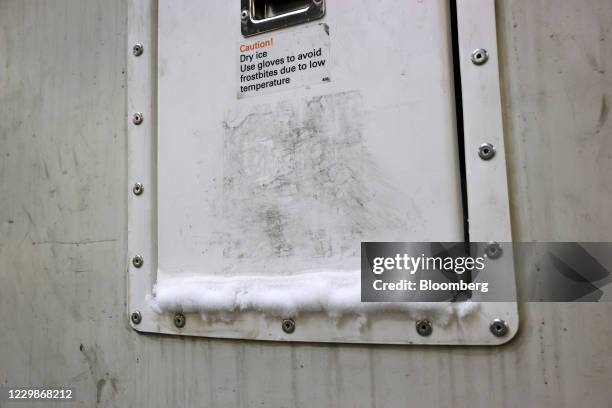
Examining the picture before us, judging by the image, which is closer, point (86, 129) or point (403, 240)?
point (403, 240)

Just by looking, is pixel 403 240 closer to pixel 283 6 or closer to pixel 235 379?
pixel 235 379

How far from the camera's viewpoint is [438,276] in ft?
2.29

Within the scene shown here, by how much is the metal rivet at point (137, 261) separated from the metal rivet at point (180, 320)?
0.45 ft

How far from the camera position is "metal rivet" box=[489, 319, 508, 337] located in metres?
0.66

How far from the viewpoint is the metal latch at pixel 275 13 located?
0.81m

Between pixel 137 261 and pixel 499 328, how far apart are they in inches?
26.6

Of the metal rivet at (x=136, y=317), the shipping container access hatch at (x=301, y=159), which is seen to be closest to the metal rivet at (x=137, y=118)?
the shipping container access hatch at (x=301, y=159)

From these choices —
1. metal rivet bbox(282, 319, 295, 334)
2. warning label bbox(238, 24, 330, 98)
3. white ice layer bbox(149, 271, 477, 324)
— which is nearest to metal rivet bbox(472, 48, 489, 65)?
warning label bbox(238, 24, 330, 98)

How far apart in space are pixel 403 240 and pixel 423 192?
0.27 feet

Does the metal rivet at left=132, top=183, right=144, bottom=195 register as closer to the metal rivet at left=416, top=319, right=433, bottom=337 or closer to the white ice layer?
the white ice layer

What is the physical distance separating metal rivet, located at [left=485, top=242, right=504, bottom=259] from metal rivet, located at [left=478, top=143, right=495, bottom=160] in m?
0.13

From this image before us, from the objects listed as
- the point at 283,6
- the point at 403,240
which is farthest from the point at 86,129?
the point at 403,240

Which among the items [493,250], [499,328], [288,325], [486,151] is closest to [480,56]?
[486,151]

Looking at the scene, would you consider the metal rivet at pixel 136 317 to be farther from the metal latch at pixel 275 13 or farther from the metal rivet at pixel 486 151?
the metal rivet at pixel 486 151
